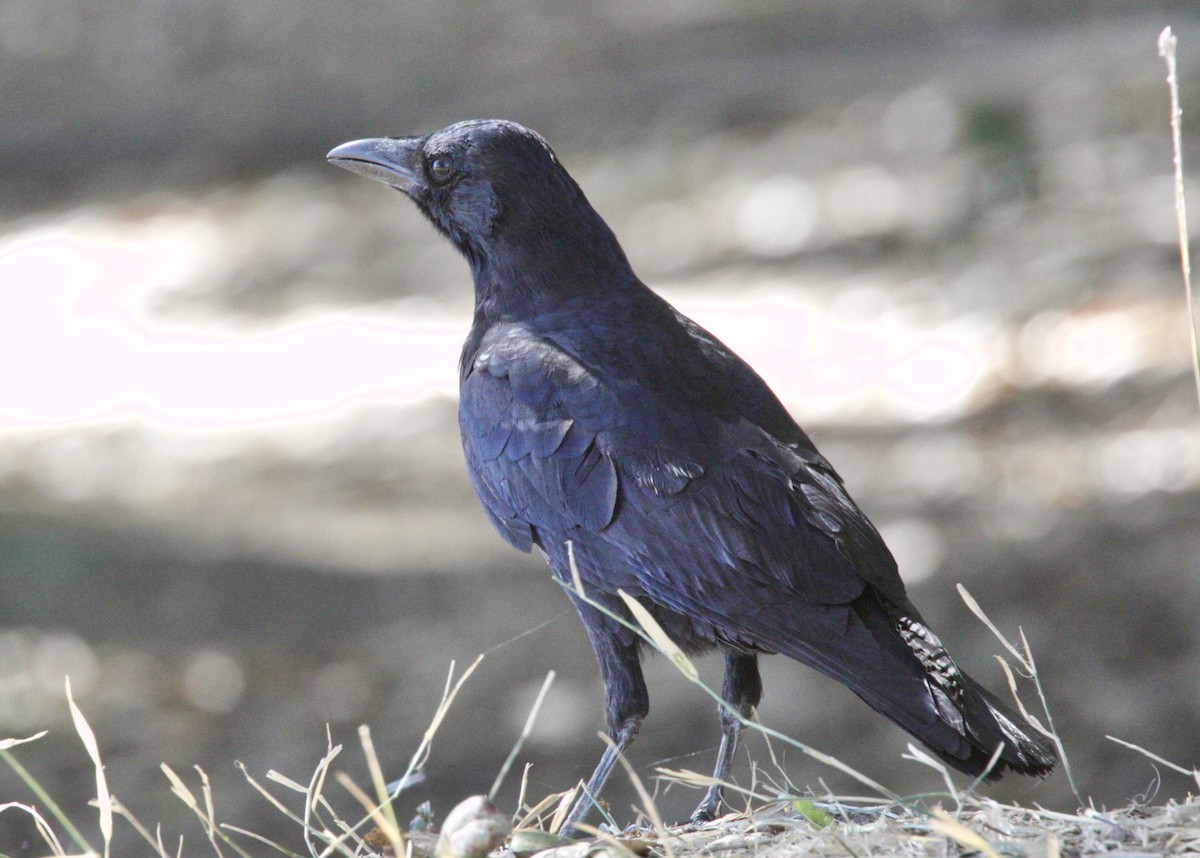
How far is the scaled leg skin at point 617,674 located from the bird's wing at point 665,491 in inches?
6.2

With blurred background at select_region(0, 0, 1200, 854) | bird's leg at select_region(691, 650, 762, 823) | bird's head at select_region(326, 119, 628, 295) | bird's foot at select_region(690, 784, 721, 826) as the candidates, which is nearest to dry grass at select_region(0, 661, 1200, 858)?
bird's foot at select_region(690, 784, 721, 826)

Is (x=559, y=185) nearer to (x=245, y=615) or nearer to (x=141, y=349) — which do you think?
(x=245, y=615)

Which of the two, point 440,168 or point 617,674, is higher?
point 440,168

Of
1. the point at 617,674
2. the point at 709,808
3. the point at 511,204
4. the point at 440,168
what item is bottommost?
the point at 709,808

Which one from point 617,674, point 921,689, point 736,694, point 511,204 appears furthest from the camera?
point 511,204

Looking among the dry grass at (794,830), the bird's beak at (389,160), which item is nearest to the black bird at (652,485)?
the bird's beak at (389,160)

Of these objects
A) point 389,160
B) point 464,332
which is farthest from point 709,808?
point 464,332

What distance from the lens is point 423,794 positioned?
598 centimetres

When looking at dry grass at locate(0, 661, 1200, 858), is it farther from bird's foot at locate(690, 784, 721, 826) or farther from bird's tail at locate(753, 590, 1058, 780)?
bird's foot at locate(690, 784, 721, 826)

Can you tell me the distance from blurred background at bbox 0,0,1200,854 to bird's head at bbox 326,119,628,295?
2.63 meters

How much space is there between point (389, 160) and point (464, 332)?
5.44 metres

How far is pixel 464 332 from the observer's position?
31.2 feet

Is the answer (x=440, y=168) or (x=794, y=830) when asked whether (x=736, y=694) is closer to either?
→ (x=794, y=830)

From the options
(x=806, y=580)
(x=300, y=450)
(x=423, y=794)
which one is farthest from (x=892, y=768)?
(x=300, y=450)
